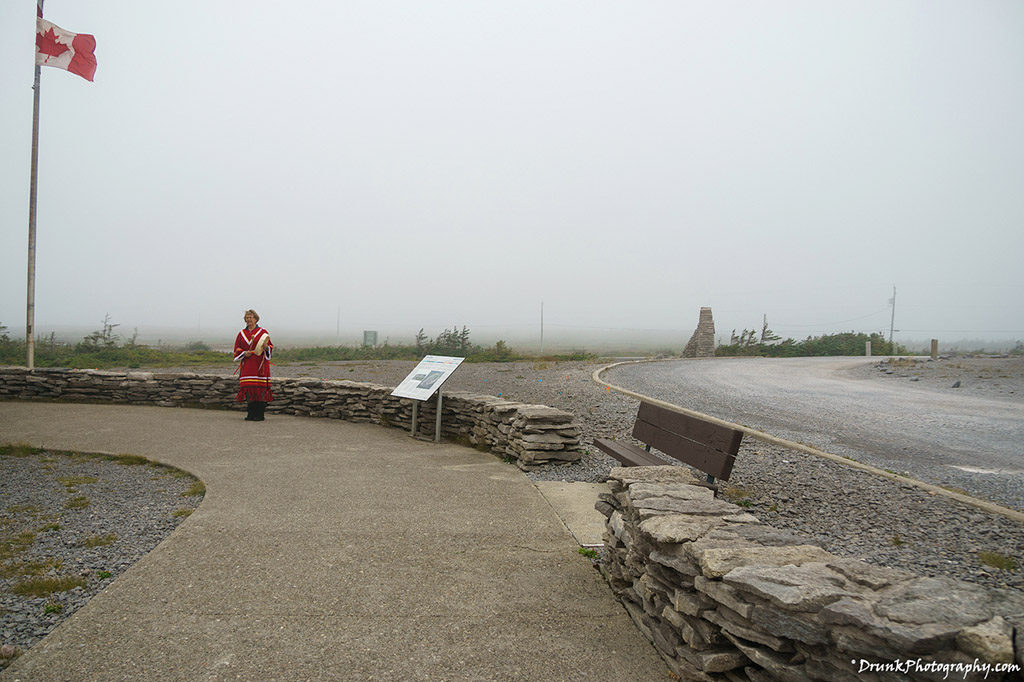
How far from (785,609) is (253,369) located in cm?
894

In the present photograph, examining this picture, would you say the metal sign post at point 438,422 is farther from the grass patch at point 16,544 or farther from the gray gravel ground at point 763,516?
the grass patch at point 16,544

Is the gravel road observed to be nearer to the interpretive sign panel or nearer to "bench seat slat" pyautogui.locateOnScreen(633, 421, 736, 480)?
"bench seat slat" pyautogui.locateOnScreen(633, 421, 736, 480)

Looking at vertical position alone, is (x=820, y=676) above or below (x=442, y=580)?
above

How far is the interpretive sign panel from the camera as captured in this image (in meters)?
7.62

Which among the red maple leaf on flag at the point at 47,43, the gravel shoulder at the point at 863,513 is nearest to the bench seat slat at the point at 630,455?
the gravel shoulder at the point at 863,513

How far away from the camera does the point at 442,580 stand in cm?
359

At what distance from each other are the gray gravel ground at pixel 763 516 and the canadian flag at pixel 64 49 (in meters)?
9.50

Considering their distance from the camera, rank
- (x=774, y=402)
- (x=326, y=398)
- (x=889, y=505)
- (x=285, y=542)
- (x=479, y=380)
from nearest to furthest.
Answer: (x=285, y=542) → (x=889, y=505) → (x=326, y=398) → (x=774, y=402) → (x=479, y=380)

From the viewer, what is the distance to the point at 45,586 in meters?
3.39

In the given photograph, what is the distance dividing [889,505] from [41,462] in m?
8.93

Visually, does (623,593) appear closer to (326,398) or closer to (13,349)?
(326,398)

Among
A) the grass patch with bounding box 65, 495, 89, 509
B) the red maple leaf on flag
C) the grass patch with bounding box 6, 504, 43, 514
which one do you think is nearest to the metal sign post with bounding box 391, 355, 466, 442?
the grass patch with bounding box 65, 495, 89, 509

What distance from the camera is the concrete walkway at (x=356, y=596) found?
8.89 ft

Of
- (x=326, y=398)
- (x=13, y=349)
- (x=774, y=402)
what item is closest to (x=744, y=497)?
(x=774, y=402)
